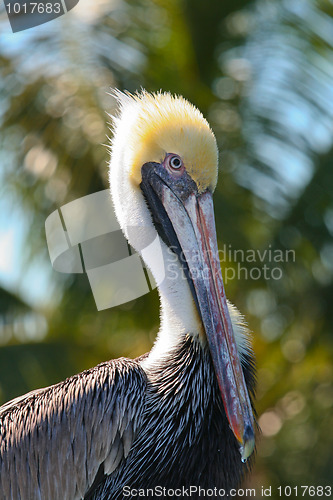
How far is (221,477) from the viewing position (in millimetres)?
3291

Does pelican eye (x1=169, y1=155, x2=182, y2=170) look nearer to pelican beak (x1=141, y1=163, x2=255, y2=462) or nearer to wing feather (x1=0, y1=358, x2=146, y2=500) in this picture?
pelican beak (x1=141, y1=163, x2=255, y2=462)

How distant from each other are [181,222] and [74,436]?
1175 millimetres

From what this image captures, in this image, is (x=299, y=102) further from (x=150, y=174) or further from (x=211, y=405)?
(x=211, y=405)

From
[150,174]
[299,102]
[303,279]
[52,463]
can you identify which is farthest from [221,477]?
[299,102]

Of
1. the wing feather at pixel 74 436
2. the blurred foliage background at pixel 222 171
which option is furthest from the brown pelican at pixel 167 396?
the blurred foliage background at pixel 222 171

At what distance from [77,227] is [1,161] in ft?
3.25

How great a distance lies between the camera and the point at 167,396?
10.9 feet

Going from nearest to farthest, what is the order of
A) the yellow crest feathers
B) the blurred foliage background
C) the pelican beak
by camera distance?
the pelican beak < the yellow crest feathers < the blurred foliage background

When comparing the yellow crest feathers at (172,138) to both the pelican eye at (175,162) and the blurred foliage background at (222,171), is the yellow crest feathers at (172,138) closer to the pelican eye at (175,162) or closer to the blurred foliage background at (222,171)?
the pelican eye at (175,162)

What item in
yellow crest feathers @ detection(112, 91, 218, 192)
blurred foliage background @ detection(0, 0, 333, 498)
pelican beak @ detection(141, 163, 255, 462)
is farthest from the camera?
blurred foliage background @ detection(0, 0, 333, 498)

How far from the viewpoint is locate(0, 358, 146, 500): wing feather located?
126 inches

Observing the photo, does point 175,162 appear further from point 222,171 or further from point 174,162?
point 222,171

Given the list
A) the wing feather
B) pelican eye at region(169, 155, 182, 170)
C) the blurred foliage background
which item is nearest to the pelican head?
pelican eye at region(169, 155, 182, 170)

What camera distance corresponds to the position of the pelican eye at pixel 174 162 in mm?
3439
